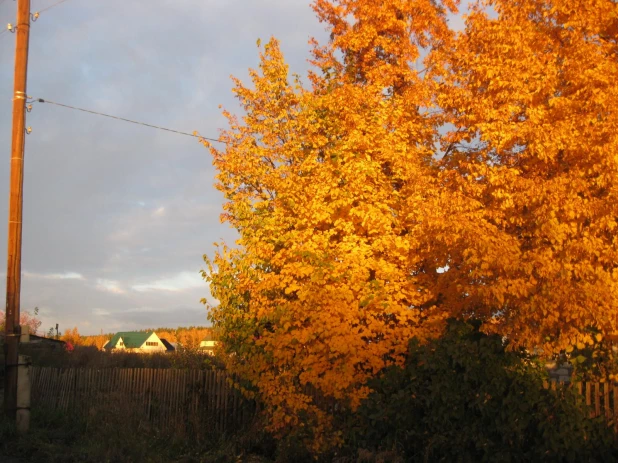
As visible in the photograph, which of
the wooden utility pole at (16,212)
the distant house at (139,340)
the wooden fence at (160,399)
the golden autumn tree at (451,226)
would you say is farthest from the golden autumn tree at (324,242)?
the distant house at (139,340)

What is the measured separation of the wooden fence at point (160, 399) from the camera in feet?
37.9

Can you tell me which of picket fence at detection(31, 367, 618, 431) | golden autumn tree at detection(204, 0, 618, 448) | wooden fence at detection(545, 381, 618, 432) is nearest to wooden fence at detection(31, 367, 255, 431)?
picket fence at detection(31, 367, 618, 431)

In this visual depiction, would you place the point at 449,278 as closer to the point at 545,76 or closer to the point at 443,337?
the point at 443,337

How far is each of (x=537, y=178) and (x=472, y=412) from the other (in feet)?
12.3

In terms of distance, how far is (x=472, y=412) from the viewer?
8.05 m

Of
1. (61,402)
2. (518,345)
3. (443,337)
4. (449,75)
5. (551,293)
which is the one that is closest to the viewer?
(551,293)

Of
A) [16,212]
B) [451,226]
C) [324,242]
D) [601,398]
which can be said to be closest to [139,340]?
[16,212]

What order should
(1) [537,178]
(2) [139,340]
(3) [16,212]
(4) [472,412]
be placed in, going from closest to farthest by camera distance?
(4) [472,412], (1) [537,178], (3) [16,212], (2) [139,340]

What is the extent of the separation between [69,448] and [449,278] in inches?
287

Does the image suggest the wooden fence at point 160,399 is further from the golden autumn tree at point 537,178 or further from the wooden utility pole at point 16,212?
the golden autumn tree at point 537,178

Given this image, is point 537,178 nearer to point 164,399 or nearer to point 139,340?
point 164,399

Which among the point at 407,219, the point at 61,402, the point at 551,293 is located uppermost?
the point at 407,219

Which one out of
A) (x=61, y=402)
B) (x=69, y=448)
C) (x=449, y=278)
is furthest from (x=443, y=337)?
(x=61, y=402)

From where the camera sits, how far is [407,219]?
10.5 m
